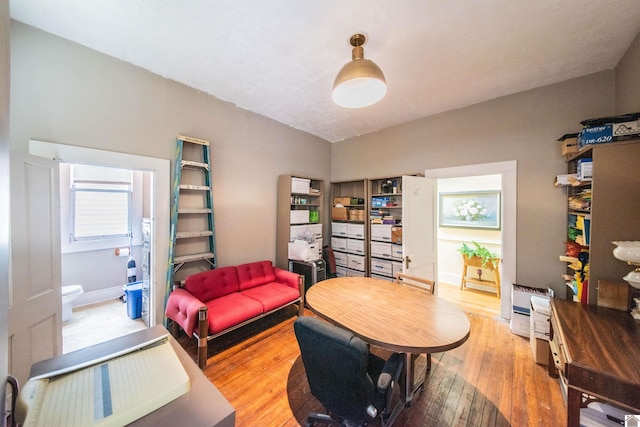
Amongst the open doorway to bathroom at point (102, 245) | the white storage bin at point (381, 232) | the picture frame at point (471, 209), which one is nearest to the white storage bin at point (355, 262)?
the white storage bin at point (381, 232)

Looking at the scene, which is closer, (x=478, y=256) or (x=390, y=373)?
(x=390, y=373)

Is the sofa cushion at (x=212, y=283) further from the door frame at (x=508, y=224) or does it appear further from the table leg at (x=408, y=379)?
the door frame at (x=508, y=224)

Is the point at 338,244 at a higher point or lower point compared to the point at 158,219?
lower

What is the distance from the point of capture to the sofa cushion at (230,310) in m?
2.21

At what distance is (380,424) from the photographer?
5.23 ft

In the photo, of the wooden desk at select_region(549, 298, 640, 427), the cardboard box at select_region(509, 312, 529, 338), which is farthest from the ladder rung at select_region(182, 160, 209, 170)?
the cardboard box at select_region(509, 312, 529, 338)

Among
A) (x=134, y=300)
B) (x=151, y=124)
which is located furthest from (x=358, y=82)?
(x=134, y=300)

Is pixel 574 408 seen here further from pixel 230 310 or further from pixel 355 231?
pixel 355 231

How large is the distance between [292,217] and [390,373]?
2.67 meters

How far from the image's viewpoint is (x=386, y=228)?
12.3 ft

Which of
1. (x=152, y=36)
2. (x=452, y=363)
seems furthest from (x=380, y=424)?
(x=152, y=36)

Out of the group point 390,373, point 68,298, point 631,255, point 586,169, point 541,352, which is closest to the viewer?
point 390,373

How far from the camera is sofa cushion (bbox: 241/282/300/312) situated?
2678 mm

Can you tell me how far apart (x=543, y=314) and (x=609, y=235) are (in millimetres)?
995
